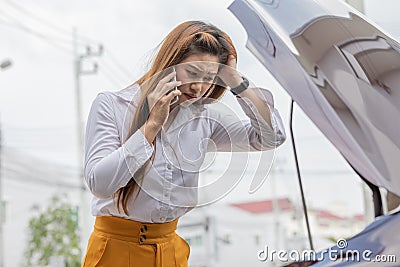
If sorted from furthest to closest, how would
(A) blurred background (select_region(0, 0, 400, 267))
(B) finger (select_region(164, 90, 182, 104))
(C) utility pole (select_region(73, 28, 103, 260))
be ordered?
(C) utility pole (select_region(73, 28, 103, 260)) < (A) blurred background (select_region(0, 0, 400, 267)) < (B) finger (select_region(164, 90, 182, 104))

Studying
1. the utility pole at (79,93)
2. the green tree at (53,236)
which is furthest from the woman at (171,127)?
the green tree at (53,236)

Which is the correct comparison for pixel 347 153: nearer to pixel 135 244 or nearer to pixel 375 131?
pixel 375 131

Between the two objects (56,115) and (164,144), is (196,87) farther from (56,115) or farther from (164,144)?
(56,115)

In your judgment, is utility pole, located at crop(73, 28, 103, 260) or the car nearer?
the car

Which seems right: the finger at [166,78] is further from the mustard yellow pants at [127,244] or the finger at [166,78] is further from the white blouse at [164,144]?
the mustard yellow pants at [127,244]

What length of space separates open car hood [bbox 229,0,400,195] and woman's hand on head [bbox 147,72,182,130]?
6.6 inches

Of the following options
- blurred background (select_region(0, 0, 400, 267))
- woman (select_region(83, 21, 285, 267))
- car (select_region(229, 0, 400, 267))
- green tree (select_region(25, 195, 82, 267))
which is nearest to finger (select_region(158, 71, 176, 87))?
Answer: woman (select_region(83, 21, 285, 267))

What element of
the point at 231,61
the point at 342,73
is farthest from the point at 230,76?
the point at 342,73

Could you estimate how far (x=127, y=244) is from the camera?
3.03ft

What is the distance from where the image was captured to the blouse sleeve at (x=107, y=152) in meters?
0.79

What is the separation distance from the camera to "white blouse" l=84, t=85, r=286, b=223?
79cm

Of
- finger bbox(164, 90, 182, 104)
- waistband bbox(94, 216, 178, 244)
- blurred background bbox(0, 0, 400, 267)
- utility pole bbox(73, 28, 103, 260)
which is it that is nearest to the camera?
finger bbox(164, 90, 182, 104)

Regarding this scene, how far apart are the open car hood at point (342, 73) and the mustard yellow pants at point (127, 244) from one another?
40 centimetres
